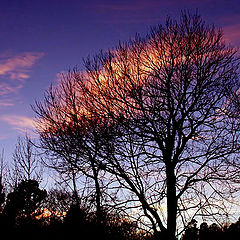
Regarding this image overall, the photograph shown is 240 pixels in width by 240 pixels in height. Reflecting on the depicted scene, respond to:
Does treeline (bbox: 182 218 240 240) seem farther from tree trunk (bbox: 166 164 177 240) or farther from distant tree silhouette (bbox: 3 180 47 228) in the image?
distant tree silhouette (bbox: 3 180 47 228)

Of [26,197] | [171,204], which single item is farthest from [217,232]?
[26,197]

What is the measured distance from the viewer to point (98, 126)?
405 inches

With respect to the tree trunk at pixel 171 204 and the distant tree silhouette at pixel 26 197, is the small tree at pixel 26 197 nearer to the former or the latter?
the distant tree silhouette at pixel 26 197

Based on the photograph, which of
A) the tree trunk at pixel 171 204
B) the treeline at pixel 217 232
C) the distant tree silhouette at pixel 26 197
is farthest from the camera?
the distant tree silhouette at pixel 26 197

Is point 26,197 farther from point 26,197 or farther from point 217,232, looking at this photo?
point 217,232

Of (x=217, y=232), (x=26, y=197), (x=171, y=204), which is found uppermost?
(x=26, y=197)

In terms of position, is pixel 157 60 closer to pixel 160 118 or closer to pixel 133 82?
pixel 133 82

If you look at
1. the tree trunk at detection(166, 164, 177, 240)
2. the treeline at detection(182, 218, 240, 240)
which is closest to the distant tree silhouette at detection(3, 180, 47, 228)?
the treeline at detection(182, 218, 240, 240)

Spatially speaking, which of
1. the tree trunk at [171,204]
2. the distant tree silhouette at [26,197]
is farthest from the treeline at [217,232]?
the distant tree silhouette at [26,197]

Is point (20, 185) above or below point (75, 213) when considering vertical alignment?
above

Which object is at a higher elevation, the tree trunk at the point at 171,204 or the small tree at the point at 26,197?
the small tree at the point at 26,197

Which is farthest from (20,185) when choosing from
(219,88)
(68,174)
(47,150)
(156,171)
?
(219,88)

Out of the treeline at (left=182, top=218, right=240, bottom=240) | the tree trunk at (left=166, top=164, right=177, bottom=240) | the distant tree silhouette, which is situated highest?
the distant tree silhouette

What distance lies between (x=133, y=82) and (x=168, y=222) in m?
4.72
